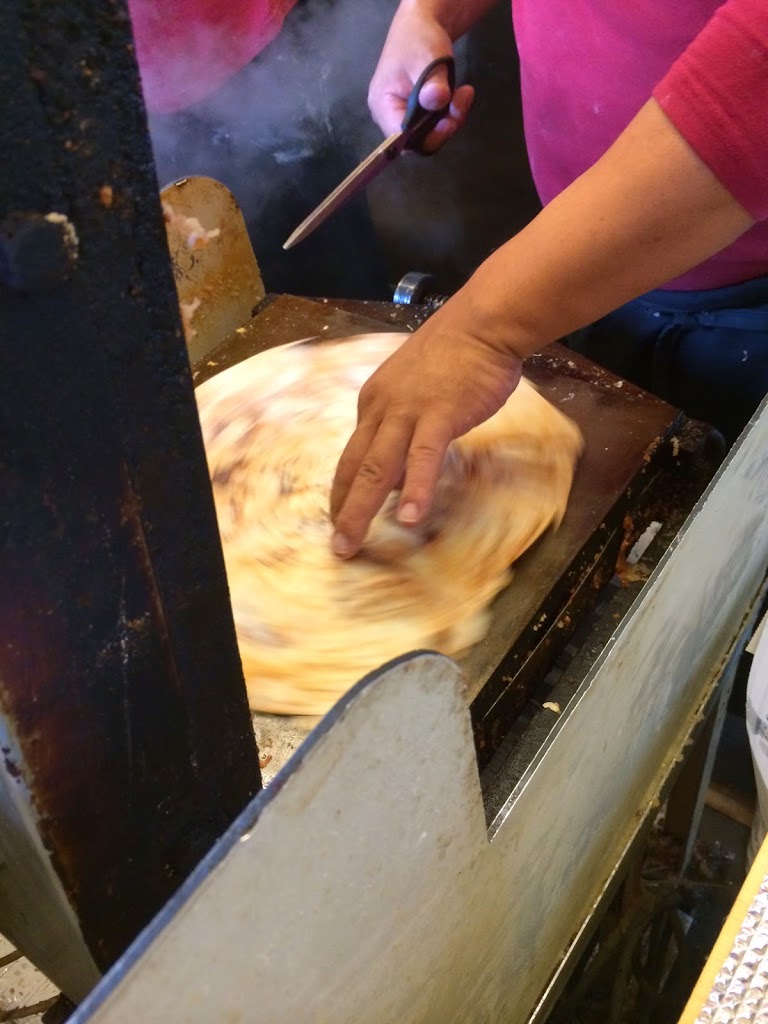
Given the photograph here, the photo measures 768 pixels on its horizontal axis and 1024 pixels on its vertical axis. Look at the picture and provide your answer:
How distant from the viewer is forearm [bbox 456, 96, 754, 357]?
84 cm

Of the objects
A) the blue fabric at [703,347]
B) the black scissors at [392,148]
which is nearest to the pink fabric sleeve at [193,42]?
the black scissors at [392,148]

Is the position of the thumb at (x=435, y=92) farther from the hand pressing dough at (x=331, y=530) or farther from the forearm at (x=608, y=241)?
the forearm at (x=608, y=241)

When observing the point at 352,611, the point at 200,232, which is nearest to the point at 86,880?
the point at 352,611

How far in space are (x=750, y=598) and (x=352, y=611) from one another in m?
0.82

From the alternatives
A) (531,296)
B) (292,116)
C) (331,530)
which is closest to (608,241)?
(531,296)

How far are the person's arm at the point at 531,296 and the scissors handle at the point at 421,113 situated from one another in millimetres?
590

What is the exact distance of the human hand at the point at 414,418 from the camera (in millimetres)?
947

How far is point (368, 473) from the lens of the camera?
0.95 meters

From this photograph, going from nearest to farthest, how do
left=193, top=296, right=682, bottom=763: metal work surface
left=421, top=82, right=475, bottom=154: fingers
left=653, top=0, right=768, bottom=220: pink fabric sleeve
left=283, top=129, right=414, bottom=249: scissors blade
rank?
left=653, top=0, right=768, bottom=220: pink fabric sleeve → left=193, top=296, right=682, bottom=763: metal work surface → left=283, top=129, right=414, bottom=249: scissors blade → left=421, top=82, right=475, bottom=154: fingers

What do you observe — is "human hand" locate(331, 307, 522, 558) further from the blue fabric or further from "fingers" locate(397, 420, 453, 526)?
the blue fabric

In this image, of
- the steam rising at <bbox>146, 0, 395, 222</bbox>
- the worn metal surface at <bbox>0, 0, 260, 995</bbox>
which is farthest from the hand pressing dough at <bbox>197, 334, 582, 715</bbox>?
the steam rising at <bbox>146, 0, 395, 222</bbox>

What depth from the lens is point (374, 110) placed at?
1594 mm

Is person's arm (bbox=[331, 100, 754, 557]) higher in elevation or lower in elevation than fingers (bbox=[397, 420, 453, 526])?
higher

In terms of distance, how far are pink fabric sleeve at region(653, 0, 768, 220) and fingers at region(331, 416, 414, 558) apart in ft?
1.34
